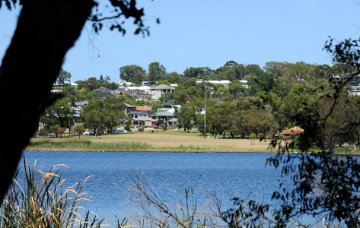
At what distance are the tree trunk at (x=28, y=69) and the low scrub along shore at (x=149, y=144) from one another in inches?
2378

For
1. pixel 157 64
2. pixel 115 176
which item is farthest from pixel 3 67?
pixel 157 64

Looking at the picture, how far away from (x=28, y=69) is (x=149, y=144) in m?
66.2

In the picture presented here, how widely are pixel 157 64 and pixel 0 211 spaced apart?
17668 centimetres

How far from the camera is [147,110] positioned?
10894 cm

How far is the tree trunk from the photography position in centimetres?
214

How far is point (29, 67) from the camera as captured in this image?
216 centimetres

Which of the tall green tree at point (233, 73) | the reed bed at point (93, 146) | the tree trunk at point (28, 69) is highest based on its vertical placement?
the tall green tree at point (233, 73)

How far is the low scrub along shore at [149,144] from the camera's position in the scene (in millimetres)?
65812

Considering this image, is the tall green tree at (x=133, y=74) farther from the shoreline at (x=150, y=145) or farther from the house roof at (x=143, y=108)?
the shoreline at (x=150, y=145)

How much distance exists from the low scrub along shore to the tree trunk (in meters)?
60.4

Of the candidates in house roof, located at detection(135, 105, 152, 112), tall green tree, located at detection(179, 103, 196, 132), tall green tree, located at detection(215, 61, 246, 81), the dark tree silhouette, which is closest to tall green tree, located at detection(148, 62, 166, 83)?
tall green tree, located at detection(215, 61, 246, 81)

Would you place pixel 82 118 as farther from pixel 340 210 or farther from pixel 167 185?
Answer: pixel 340 210

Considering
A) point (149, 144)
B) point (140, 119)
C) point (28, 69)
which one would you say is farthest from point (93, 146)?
point (28, 69)

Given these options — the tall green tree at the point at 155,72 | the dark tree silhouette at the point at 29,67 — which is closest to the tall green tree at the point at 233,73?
the tall green tree at the point at 155,72
